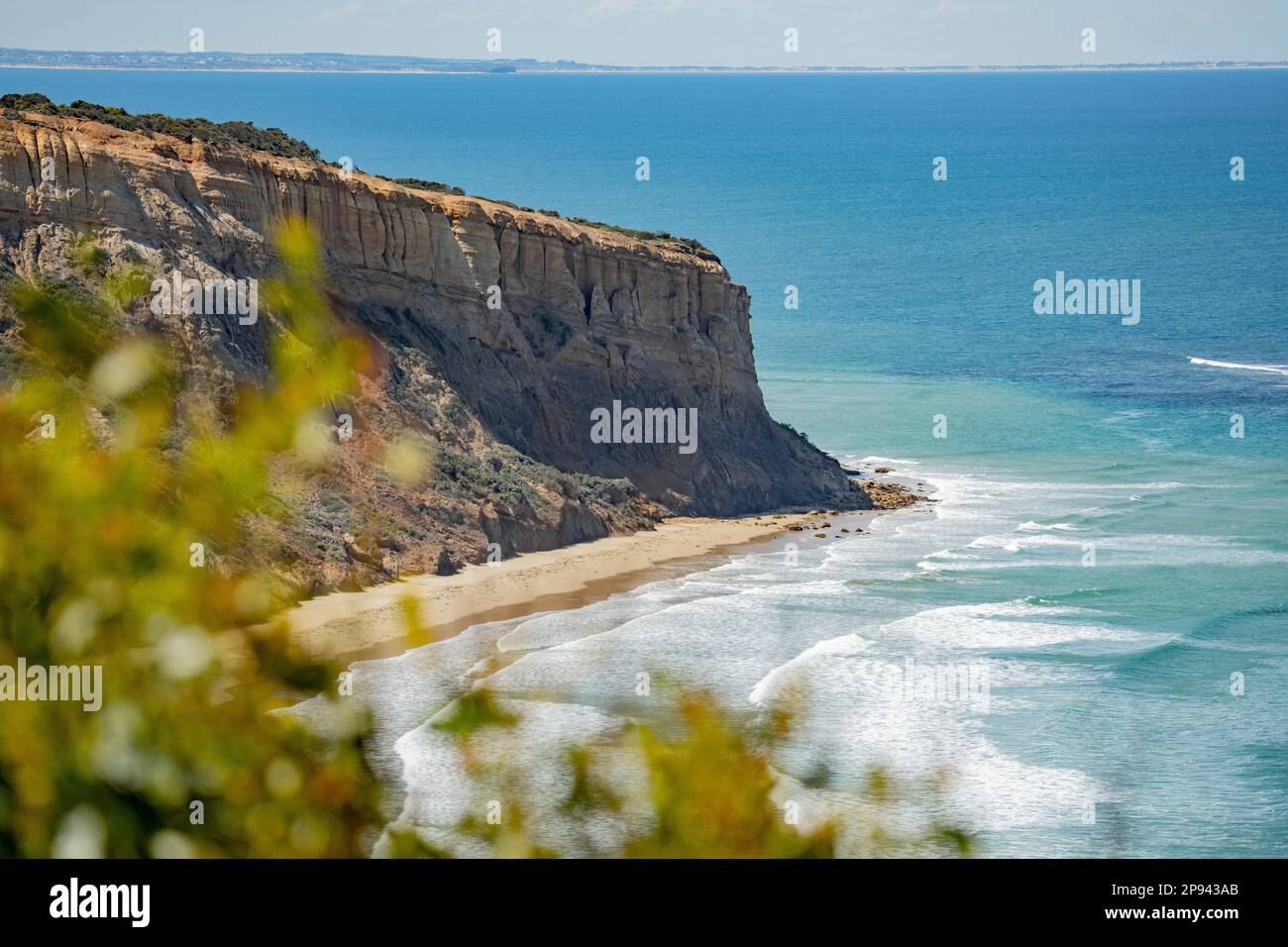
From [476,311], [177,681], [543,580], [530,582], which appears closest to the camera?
[177,681]

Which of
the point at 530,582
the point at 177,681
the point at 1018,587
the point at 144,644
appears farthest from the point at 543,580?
the point at 144,644

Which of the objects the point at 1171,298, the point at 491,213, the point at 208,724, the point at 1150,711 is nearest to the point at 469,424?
the point at 491,213

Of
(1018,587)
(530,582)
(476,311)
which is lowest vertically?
(1018,587)

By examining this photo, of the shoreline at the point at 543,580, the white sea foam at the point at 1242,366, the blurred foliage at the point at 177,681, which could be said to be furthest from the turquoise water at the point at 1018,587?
the blurred foliage at the point at 177,681

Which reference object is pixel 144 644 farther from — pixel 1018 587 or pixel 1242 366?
pixel 1242 366

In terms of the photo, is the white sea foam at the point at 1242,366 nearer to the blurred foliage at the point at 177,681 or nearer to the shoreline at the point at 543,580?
the shoreline at the point at 543,580

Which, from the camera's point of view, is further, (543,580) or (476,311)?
(476,311)

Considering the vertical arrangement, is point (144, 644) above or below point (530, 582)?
above
